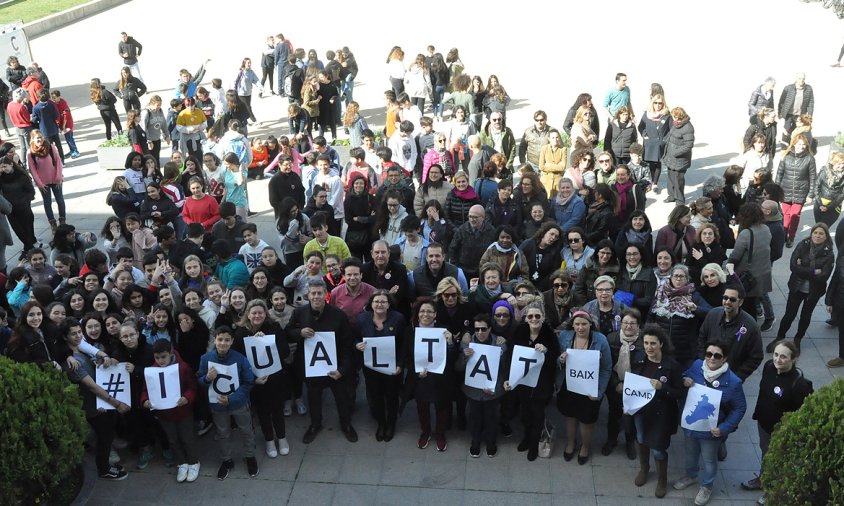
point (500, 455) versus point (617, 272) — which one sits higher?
point (617, 272)

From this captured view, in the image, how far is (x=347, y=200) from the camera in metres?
11.8

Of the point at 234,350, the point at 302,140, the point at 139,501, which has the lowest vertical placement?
the point at 139,501

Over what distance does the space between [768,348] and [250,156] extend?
9414 millimetres

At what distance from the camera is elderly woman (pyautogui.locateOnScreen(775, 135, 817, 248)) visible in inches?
507

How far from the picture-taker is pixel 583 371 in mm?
8266

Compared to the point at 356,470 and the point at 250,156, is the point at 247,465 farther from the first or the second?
the point at 250,156

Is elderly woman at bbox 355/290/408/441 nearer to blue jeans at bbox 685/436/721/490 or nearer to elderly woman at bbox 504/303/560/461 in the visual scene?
elderly woman at bbox 504/303/560/461

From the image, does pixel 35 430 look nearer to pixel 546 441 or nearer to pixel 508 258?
pixel 546 441

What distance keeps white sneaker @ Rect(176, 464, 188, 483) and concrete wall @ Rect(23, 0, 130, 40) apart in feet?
93.7

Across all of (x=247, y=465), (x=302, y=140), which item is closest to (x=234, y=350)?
(x=247, y=465)

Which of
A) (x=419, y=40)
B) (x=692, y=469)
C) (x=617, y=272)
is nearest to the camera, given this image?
(x=692, y=469)

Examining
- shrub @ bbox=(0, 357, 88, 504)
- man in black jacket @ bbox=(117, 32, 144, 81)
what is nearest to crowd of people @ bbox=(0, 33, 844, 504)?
shrub @ bbox=(0, 357, 88, 504)

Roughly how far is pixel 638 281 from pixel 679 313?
68 centimetres

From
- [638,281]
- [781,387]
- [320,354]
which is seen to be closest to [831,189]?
[638,281]
